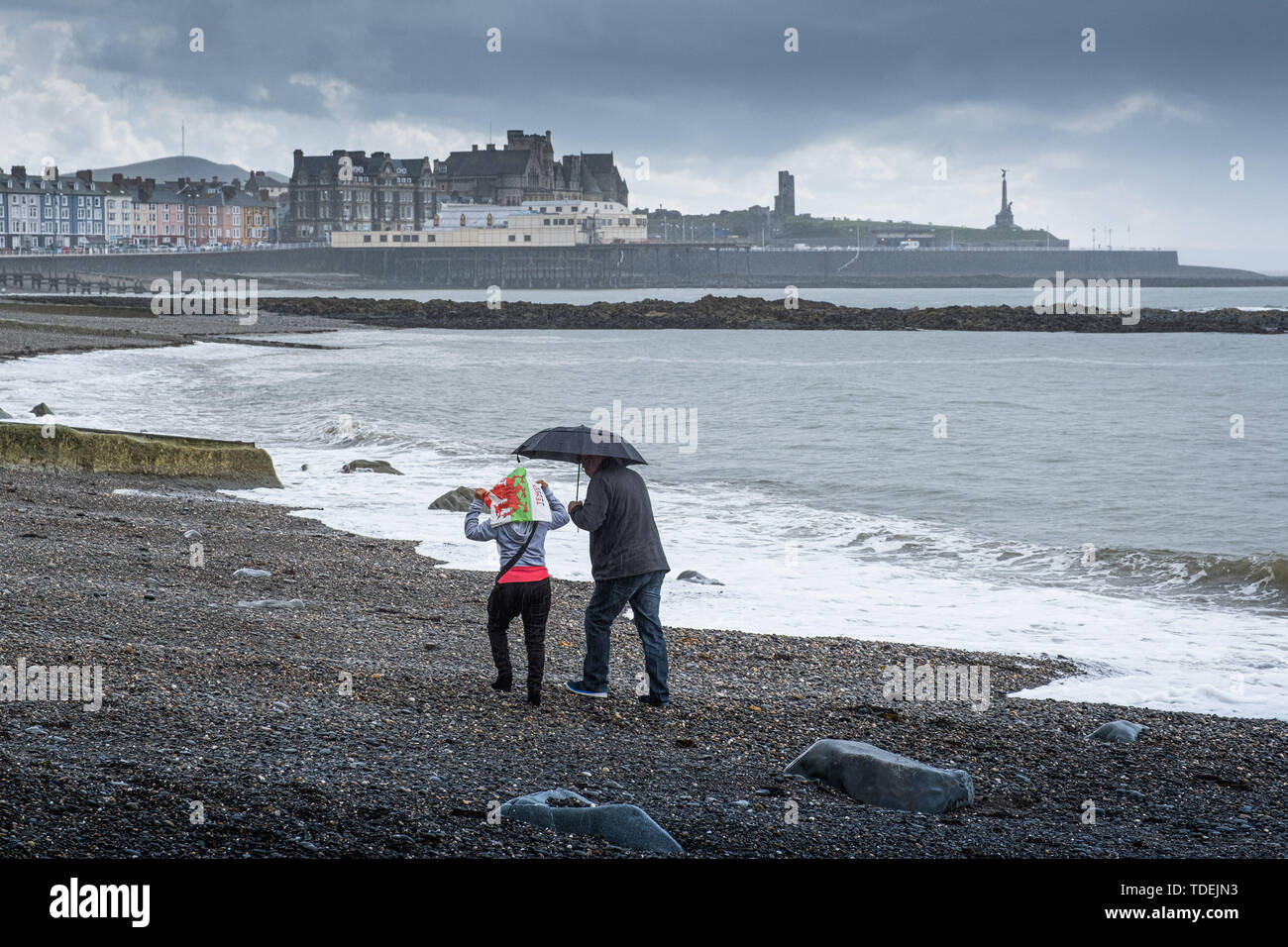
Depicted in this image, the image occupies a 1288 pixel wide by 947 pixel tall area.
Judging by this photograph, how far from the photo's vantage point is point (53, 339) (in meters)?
44.7

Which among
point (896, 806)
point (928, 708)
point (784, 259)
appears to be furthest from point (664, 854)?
point (784, 259)

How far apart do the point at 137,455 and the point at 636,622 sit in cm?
1139

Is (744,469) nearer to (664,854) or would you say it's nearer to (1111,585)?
(1111,585)

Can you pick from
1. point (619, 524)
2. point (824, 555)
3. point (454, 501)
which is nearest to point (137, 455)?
point (454, 501)

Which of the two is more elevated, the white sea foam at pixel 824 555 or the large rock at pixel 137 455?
the large rock at pixel 137 455

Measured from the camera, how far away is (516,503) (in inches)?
276

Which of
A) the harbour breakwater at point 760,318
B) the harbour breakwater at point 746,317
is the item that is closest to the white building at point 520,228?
the harbour breakwater at point 746,317

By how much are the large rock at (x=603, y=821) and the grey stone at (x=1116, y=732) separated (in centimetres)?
323

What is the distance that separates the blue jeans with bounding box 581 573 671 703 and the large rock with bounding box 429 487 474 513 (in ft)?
28.1

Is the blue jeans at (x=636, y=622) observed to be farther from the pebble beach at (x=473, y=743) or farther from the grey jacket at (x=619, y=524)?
the pebble beach at (x=473, y=743)

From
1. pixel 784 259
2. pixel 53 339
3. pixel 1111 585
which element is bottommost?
pixel 1111 585

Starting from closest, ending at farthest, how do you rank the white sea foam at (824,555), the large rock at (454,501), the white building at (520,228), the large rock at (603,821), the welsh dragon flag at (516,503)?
the large rock at (603,821)
the welsh dragon flag at (516,503)
the white sea foam at (824,555)
the large rock at (454,501)
the white building at (520,228)

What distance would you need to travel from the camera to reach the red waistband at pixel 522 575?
7.16 metres
